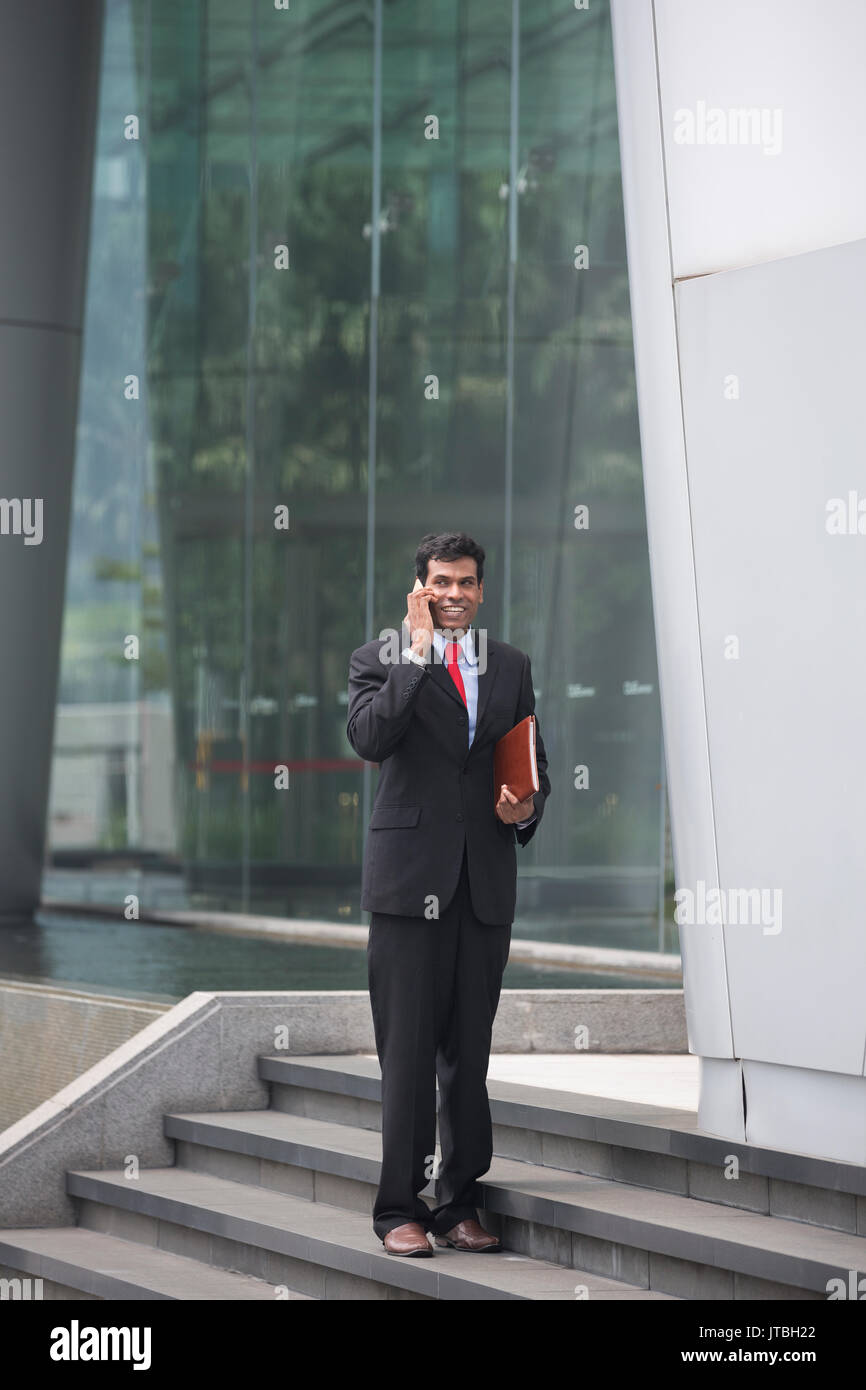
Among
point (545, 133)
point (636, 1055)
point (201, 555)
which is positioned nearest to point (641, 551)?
point (545, 133)

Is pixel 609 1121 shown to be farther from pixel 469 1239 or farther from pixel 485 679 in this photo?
pixel 485 679

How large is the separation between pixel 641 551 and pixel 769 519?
23.7ft

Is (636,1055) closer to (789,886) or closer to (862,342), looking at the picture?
(789,886)

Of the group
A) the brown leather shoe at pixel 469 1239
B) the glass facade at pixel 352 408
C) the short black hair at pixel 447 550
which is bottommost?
the brown leather shoe at pixel 469 1239

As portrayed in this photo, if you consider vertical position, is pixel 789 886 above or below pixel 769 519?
below

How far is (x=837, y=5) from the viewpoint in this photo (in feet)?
18.3

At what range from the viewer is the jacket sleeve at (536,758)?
530 cm

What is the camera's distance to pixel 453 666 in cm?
541

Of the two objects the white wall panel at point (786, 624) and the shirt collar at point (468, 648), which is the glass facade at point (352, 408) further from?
the shirt collar at point (468, 648)

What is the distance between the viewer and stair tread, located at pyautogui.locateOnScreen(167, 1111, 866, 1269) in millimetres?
4895

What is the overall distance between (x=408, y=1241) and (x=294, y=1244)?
76cm

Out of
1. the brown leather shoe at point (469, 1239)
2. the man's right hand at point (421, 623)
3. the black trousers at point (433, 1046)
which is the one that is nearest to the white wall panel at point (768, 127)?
the man's right hand at point (421, 623)

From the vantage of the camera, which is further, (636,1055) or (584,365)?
(584,365)
